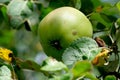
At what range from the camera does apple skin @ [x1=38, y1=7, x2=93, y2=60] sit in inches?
51.0

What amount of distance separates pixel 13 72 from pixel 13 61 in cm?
10

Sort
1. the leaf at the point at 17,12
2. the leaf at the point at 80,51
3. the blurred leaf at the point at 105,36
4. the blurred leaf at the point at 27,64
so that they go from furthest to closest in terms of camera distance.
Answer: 1. the leaf at the point at 17,12
2. the blurred leaf at the point at 105,36
3. the blurred leaf at the point at 27,64
4. the leaf at the point at 80,51

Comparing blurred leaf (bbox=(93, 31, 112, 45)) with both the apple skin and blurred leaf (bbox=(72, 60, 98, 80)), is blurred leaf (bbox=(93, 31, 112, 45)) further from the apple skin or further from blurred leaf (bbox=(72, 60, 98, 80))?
blurred leaf (bbox=(72, 60, 98, 80))

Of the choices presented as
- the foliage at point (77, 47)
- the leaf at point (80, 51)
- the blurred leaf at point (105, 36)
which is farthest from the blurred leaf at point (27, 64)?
the blurred leaf at point (105, 36)

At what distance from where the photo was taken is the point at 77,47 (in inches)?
45.7

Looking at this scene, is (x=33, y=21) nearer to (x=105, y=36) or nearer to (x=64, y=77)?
(x=105, y=36)

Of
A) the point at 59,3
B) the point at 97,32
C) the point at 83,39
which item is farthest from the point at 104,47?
the point at 59,3

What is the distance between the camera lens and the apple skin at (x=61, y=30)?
51.0 inches

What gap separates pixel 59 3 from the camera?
1.46 meters

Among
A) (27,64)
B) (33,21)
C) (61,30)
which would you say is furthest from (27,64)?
(33,21)

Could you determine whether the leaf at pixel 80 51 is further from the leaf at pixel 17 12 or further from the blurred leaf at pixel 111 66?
the leaf at pixel 17 12

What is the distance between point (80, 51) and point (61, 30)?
165 millimetres

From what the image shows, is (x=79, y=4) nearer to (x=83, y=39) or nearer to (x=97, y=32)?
(x=97, y=32)

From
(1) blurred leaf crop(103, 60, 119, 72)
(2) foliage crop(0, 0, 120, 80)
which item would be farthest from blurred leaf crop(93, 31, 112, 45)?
(1) blurred leaf crop(103, 60, 119, 72)
